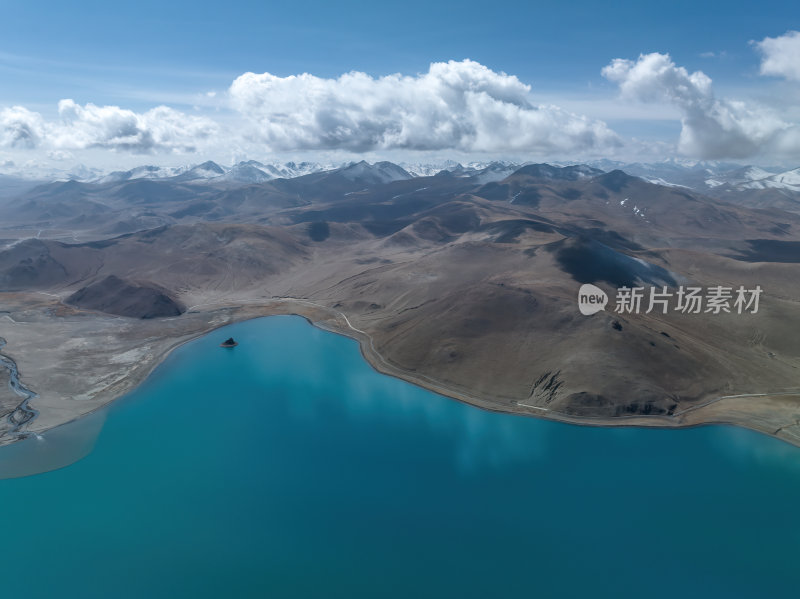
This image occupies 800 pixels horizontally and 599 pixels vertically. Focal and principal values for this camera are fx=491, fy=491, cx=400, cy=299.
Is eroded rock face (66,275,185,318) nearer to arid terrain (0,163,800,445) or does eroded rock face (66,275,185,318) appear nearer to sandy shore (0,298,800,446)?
arid terrain (0,163,800,445)

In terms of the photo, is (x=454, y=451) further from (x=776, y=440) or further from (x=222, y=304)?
(x=222, y=304)

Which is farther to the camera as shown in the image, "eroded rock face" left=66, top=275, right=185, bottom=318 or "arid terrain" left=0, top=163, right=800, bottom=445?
"eroded rock face" left=66, top=275, right=185, bottom=318

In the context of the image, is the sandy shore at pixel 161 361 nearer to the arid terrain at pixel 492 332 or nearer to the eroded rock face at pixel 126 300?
the arid terrain at pixel 492 332

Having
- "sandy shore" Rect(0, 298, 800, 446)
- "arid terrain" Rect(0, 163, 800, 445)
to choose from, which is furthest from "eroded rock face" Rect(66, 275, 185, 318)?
"sandy shore" Rect(0, 298, 800, 446)

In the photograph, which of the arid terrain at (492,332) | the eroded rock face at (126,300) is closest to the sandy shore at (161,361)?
the arid terrain at (492,332)

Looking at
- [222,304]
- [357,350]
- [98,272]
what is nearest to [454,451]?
[357,350]

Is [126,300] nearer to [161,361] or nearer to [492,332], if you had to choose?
[161,361]

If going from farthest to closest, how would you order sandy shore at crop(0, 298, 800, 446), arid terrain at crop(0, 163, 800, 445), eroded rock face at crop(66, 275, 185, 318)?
1. eroded rock face at crop(66, 275, 185, 318)
2. arid terrain at crop(0, 163, 800, 445)
3. sandy shore at crop(0, 298, 800, 446)
